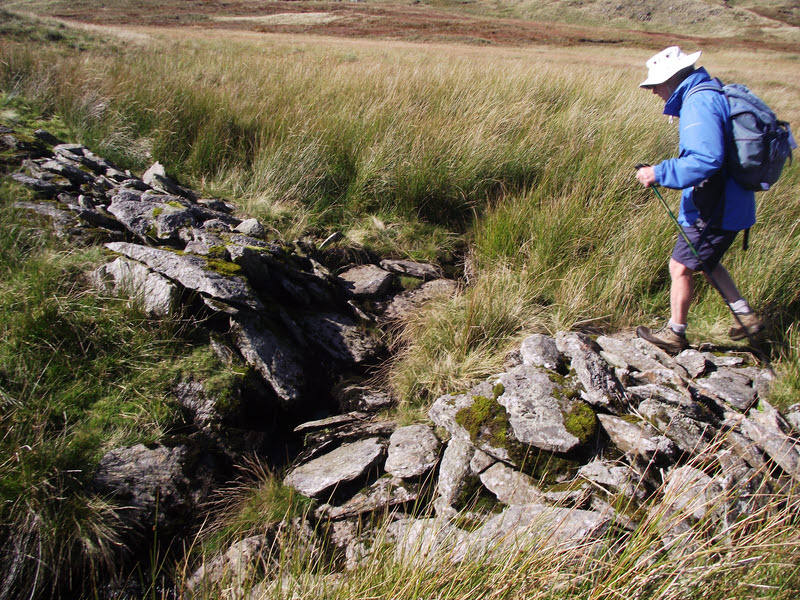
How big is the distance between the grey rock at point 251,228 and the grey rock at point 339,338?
97cm

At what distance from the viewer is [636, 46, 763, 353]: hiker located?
2688 mm

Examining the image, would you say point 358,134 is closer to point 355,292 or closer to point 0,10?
point 355,292

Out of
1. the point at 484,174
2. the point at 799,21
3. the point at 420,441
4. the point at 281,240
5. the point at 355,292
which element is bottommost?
the point at 420,441

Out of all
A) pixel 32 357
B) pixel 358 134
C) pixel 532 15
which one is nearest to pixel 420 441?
pixel 32 357

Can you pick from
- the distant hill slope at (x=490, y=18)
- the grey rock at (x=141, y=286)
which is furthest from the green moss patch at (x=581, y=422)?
the distant hill slope at (x=490, y=18)

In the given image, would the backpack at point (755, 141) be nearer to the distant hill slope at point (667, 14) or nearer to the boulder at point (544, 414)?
the boulder at point (544, 414)

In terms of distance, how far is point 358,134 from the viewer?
566 centimetres

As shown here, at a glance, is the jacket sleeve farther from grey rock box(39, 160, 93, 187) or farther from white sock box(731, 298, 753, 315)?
grey rock box(39, 160, 93, 187)

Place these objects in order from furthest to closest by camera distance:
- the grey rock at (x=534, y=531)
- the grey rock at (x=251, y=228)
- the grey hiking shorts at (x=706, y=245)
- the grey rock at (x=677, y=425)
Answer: the grey rock at (x=251, y=228)
the grey hiking shorts at (x=706, y=245)
the grey rock at (x=677, y=425)
the grey rock at (x=534, y=531)

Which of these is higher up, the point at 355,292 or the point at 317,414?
the point at 355,292

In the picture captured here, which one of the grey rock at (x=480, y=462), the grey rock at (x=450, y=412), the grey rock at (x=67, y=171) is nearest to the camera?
the grey rock at (x=480, y=462)

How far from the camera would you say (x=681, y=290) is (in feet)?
10.8

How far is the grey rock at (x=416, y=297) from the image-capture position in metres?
4.16

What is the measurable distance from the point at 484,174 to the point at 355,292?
231cm
